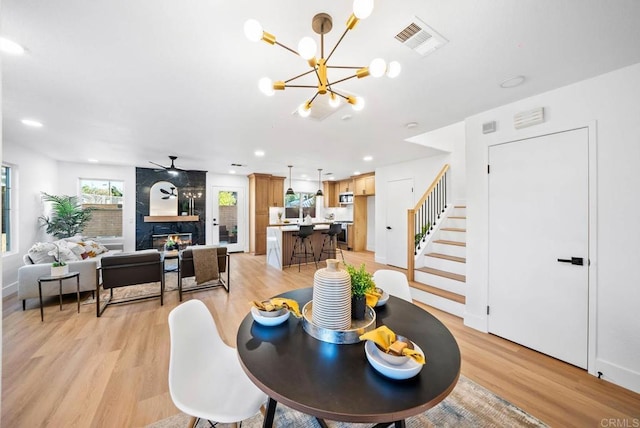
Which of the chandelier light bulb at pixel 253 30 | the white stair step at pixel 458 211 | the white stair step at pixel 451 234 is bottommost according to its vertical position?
the white stair step at pixel 451 234

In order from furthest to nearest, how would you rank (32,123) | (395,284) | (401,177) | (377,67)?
(401,177) → (32,123) → (395,284) → (377,67)

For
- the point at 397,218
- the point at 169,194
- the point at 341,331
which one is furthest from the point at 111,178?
the point at 341,331

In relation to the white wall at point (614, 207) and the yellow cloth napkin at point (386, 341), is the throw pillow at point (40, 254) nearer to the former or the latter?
the yellow cloth napkin at point (386, 341)

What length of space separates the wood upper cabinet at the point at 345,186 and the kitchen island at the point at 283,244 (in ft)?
8.32

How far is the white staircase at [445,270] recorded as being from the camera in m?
3.33

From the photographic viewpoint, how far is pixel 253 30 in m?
1.21

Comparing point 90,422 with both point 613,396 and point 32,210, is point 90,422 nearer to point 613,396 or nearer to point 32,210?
point 613,396

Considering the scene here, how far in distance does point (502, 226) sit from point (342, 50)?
2.52 meters

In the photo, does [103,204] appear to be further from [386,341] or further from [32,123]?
[386,341]

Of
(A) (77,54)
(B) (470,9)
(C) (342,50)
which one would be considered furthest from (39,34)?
(B) (470,9)

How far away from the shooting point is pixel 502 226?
8.90ft

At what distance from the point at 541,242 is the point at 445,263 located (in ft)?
4.67

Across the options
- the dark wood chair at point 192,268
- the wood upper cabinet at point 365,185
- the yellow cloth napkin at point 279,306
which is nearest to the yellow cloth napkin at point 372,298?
the yellow cloth napkin at point 279,306

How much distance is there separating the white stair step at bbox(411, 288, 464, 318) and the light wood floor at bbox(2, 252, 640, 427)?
99 millimetres
